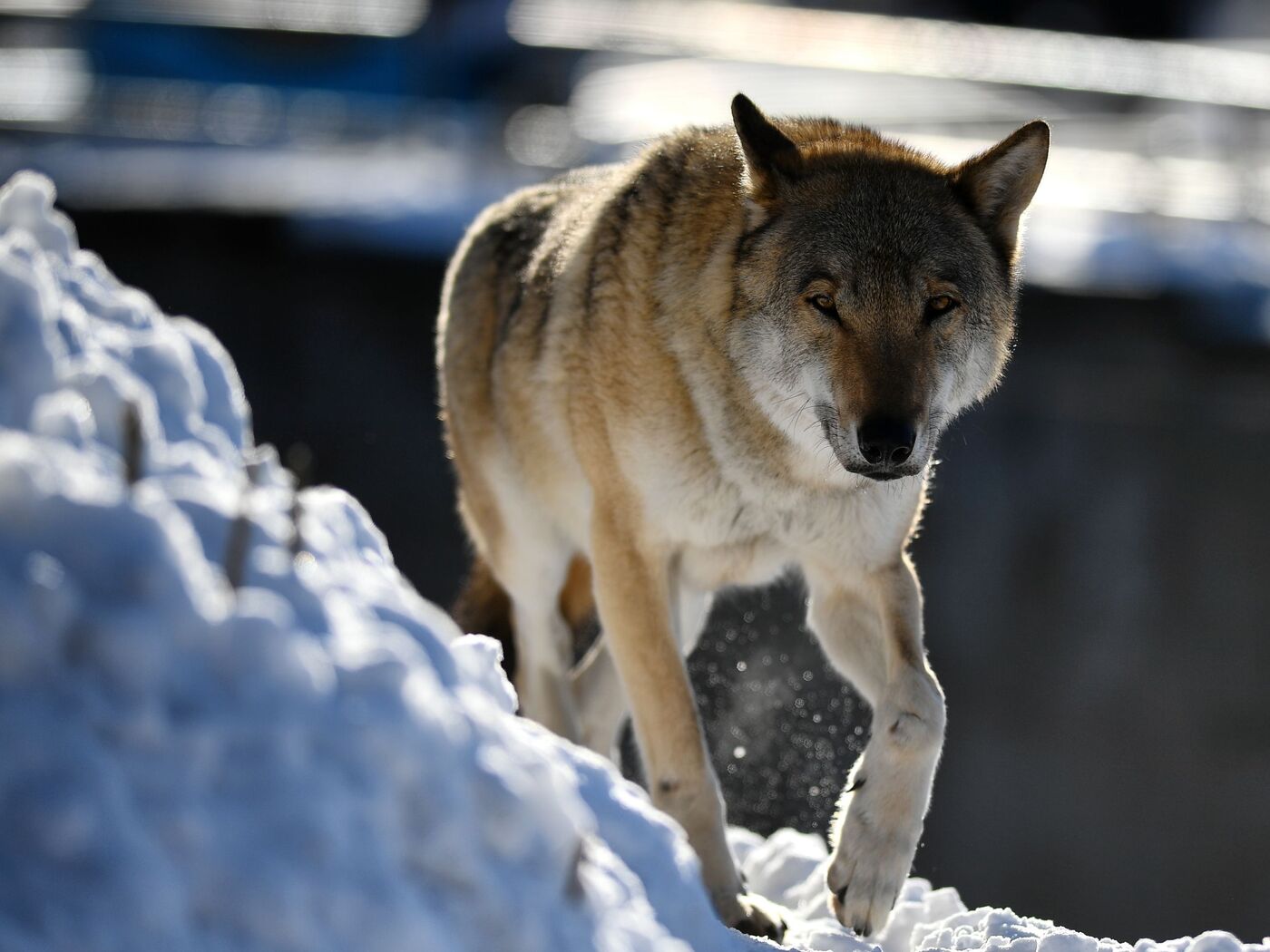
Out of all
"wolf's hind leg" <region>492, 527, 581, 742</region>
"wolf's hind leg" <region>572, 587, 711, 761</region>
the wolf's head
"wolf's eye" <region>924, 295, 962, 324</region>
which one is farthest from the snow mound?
"wolf's hind leg" <region>572, 587, 711, 761</region>

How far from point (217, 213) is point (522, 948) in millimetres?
9563

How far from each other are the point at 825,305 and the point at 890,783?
3.77ft

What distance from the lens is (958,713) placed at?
32.2 feet

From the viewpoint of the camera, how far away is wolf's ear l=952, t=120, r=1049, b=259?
4000 mm

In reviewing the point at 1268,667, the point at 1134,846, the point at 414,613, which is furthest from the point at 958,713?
the point at 414,613

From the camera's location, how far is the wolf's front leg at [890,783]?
3625 mm

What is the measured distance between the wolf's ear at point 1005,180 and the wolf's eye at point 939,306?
Result: 414 mm

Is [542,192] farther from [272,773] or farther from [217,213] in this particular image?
[217,213]

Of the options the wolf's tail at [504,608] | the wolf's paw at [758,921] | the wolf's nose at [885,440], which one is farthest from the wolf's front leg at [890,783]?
the wolf's tail at [504,608]

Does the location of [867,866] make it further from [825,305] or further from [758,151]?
[758,151]

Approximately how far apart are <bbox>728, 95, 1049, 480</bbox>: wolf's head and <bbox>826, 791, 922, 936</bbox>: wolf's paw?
2.74 feet

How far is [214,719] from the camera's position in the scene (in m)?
2.05

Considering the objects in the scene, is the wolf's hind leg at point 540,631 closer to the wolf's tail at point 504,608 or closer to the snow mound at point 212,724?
the wolf's tail at point 504,608

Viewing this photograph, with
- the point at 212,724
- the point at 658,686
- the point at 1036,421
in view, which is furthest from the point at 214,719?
the point at 1036,421
